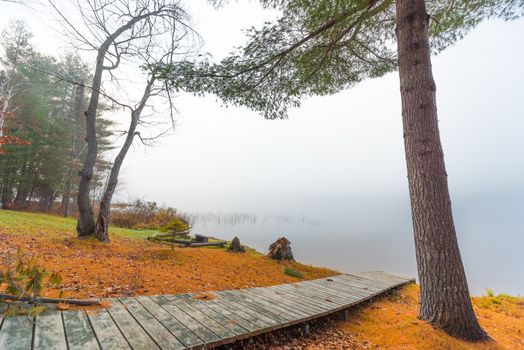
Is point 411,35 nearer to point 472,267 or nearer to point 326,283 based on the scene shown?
point 326,283

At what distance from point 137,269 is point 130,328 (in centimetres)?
267

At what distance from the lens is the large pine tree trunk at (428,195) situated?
116 inches

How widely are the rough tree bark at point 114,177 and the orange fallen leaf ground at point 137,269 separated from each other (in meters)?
0.41

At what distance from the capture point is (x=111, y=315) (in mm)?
2236

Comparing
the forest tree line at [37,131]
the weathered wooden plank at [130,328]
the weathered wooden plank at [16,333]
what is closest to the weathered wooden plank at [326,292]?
the weathered wooden plank at [130,328]

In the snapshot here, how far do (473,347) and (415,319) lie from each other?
628mm

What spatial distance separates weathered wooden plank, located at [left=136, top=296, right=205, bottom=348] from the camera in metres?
1.95

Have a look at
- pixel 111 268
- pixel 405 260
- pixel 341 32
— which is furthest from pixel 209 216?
pixel 341 32

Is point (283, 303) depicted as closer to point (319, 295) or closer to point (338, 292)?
point (319, 295)

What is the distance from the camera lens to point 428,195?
311 cm

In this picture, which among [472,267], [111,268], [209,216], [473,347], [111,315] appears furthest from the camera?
[209,216]

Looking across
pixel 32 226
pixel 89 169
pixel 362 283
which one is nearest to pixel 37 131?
pixel 32 226

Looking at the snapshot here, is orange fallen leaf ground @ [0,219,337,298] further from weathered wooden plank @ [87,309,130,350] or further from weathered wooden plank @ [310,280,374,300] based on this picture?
weathered wooden plank @ [87,309,130,350]

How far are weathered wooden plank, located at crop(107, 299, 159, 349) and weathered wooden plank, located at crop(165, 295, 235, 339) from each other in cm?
54
